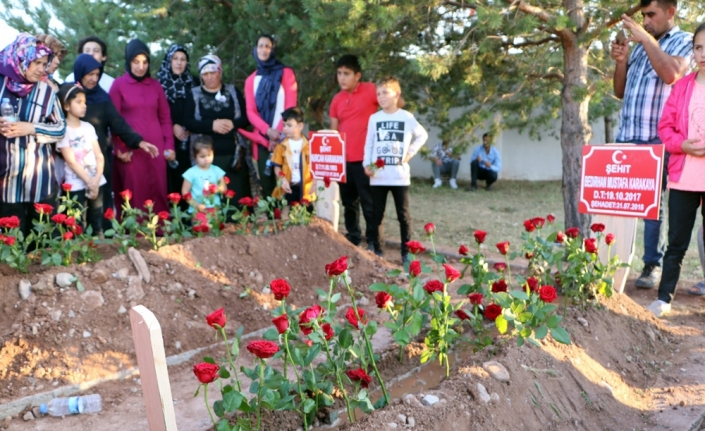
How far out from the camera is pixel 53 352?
3486 millimetres

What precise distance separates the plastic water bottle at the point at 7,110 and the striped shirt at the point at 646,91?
13.5ft

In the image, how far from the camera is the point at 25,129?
14.7 feet

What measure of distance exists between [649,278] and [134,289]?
3.51 meters

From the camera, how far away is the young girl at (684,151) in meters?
3.77

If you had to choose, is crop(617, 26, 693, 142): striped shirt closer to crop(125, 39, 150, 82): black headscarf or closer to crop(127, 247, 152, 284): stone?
crop(127, 247, 152, 284): stone

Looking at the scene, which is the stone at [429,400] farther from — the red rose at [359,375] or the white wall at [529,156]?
the white wall at [529,156]

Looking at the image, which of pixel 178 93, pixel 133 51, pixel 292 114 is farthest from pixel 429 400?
pixel 178 93

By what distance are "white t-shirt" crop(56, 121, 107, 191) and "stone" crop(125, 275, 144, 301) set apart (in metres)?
1.48

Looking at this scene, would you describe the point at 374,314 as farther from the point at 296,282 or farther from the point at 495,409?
the point at 495,409

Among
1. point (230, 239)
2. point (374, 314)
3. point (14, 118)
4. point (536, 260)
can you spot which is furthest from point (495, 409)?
point (14, 118)

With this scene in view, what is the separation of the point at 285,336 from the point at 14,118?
3224mm

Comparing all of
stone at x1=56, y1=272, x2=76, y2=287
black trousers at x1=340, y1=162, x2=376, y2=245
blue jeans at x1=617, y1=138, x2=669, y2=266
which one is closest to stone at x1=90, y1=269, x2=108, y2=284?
stone at x1=56, y1=272, x2=76, y2=287

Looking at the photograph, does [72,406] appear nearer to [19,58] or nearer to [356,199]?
[19,58]

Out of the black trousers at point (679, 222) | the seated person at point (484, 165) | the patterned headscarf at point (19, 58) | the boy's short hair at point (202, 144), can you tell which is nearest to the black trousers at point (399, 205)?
the boy's short hair at point (202, 144)
